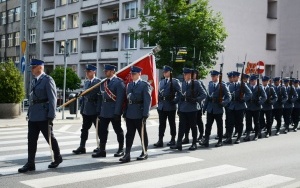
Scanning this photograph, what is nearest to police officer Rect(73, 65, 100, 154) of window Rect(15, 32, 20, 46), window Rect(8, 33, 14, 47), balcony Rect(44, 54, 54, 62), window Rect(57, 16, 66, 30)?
window Rect(57, 16, 66, 30)

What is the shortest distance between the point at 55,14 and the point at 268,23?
2381cm

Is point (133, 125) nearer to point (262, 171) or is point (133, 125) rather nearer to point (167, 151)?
point (167, 151)

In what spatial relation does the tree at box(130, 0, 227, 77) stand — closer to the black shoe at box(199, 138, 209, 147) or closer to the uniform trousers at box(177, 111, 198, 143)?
the black shoe at box(199, 138, 209, 147)

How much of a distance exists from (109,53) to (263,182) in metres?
35.5

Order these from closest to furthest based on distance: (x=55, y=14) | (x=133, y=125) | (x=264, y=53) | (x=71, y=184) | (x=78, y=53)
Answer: (x=71, y=184), (x=133, y=125), (x=264, y=53), (x=78, y=53), (x=55, y=14)

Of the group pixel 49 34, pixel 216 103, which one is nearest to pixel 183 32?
pixel 216 103

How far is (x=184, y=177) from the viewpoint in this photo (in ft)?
26.8

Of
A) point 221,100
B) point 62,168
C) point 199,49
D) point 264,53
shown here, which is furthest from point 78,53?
point 62,168

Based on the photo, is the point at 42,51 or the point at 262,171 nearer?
the point at 262,171

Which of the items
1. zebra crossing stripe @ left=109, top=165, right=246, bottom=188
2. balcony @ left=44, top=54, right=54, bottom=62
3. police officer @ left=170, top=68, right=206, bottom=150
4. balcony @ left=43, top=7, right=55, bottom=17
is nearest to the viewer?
zebra crossing stripe @ left=109, top=165, right=246, bottom=188

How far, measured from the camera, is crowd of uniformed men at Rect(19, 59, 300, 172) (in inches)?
330

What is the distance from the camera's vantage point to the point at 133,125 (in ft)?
31.6

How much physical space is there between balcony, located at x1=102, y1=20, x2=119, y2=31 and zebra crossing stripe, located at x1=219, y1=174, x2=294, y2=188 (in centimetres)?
3467

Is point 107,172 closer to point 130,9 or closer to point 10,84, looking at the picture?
point 10,84
